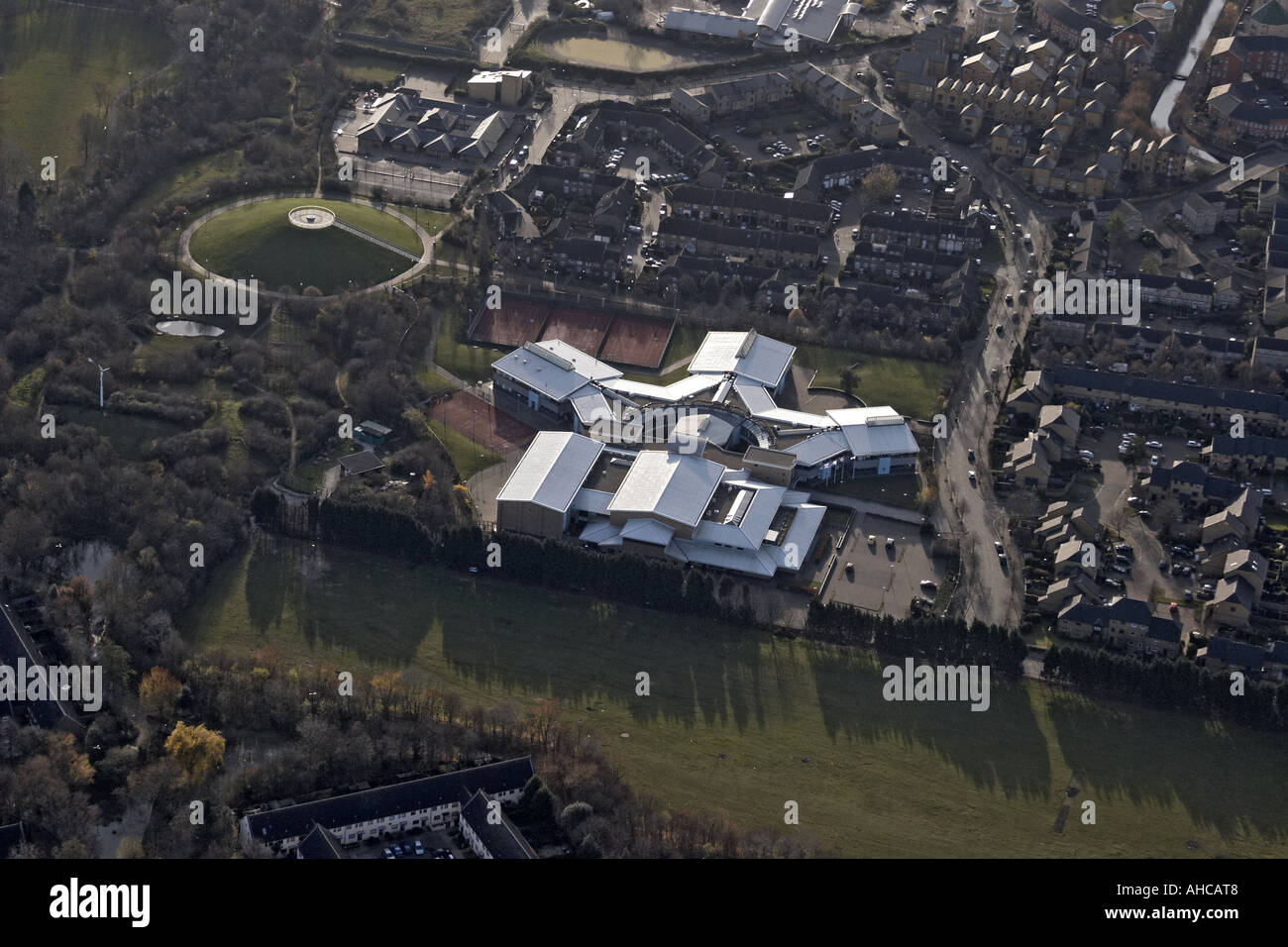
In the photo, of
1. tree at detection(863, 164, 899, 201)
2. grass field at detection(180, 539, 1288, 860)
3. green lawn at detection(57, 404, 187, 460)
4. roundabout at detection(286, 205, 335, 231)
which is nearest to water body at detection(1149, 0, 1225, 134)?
tree at detection(863, 164, 899, 201)

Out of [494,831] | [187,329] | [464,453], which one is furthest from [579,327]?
[494,831]

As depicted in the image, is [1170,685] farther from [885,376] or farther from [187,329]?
[187,329]

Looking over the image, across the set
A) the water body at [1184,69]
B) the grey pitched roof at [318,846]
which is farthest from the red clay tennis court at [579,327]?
the water body at [1184,69]

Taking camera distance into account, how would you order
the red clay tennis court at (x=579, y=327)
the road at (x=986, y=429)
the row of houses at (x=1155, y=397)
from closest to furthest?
the road at (x=986, y=429) < the row of houses at (x=1155, y=397) < the red clay tennis court at (x=579, y=327)

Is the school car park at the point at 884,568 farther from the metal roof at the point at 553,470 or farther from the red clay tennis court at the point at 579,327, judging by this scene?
the red clay tennis court at the point at 579,327

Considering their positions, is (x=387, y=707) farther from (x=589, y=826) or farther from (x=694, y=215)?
(x=694, y=215)

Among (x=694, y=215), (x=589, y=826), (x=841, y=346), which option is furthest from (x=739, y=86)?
(x=589, y=826)

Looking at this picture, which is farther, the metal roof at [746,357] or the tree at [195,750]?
the metal roof at [746,357]

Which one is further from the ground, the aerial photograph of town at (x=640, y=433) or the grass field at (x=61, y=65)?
the grass field at (x=61, y=65)

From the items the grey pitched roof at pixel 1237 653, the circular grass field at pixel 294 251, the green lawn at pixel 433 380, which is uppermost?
the circular grass field at pixel 294 251
